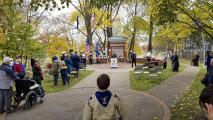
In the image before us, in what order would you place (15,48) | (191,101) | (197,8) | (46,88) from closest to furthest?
(191,101) < (46,88) < (197,8) < (15,48)

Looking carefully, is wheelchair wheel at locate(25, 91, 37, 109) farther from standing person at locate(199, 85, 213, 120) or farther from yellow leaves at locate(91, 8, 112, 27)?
yellow leaves at locate(91, 8, 112, 27)

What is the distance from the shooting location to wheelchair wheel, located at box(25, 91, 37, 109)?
13773 mm

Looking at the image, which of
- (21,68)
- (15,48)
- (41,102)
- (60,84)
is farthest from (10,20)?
(41,102)

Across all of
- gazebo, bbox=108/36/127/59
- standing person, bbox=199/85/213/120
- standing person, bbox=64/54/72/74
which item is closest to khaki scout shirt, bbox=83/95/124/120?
standing person, bbox=199/85/213/120

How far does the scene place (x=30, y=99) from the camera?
14.2 meters

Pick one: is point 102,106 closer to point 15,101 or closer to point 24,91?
point 24,91

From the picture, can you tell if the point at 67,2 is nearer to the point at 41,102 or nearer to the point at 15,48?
the point at 41,102

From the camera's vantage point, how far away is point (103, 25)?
5444cm

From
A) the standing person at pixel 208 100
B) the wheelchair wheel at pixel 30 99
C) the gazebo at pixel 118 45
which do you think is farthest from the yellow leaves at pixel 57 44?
the standing person at pixel 208 100

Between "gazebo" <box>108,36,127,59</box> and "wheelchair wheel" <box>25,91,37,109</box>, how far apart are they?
32884 millimetres

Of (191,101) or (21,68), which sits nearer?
(191,101)

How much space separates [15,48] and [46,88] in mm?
11732

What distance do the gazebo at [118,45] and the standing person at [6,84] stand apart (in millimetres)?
34228

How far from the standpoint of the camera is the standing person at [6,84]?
13031 mm
